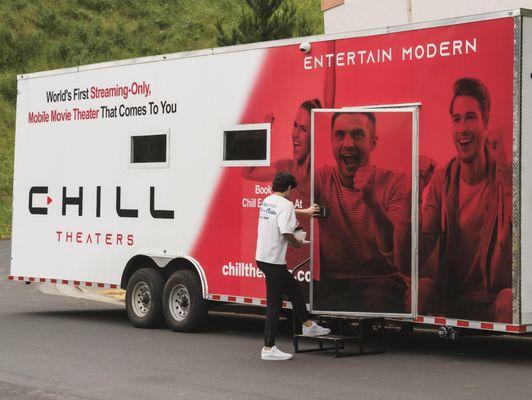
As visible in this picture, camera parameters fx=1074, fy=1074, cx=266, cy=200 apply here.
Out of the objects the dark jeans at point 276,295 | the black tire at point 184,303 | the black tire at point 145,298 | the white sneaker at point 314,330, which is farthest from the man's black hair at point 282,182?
the black tire at point 145,298

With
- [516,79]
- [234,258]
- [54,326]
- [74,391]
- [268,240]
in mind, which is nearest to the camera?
[74,391]

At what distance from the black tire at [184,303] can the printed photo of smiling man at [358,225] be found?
2013mm

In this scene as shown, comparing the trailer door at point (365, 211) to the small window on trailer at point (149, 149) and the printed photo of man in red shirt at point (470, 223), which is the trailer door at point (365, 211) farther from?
the small window on trailer at point (149, 149)

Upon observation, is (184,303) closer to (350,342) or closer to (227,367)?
(350,342)

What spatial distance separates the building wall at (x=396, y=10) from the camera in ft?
61.1

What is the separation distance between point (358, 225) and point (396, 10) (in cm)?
1061

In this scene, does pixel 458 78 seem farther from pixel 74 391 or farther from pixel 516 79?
pixel 74 391

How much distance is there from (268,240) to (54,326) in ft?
14.0

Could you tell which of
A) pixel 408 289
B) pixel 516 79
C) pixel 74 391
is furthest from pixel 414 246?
pixel 74 391

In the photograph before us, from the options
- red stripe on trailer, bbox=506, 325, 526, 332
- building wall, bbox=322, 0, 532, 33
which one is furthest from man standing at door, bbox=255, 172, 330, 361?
building wall, bbox=322, 0, 532, 33

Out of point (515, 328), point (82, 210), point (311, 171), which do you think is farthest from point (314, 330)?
point (82, 210)

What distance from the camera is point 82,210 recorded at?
14375 mm

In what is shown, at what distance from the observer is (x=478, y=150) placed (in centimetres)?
1033

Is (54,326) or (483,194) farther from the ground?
(483,194)
